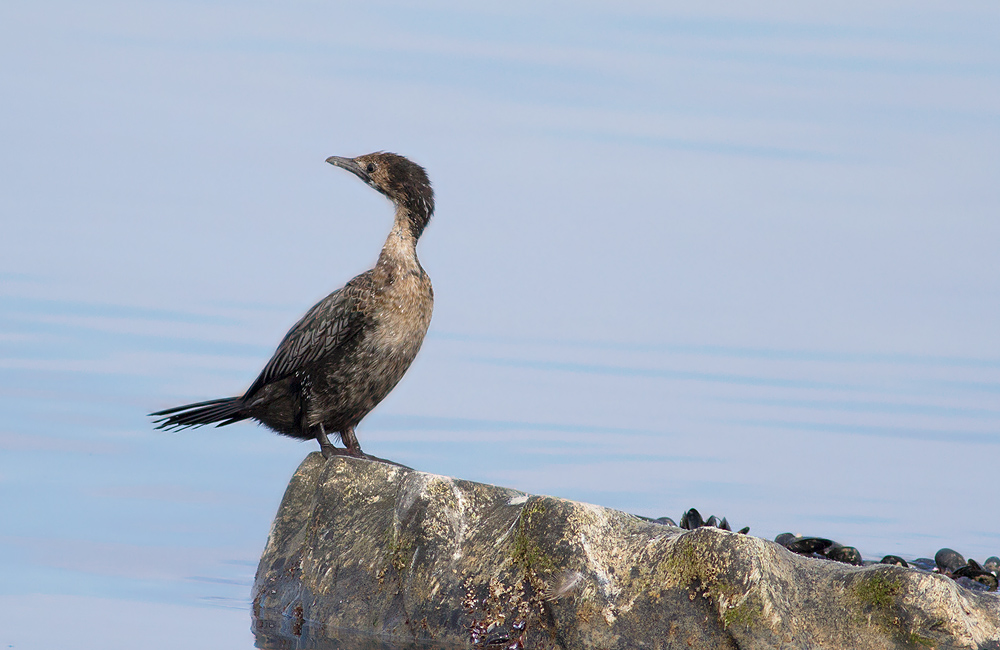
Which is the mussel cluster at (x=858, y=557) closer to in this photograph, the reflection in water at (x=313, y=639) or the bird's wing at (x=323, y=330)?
the reflection in water at (x=313, y=639)

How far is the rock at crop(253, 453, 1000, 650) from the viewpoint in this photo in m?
6.53

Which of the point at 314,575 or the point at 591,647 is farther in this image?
the point at 314,575

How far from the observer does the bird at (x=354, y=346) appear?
8.63 m

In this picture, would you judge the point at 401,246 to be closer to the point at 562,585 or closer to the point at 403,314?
the point at 403,314

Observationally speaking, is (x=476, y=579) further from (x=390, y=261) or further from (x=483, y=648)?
(x=390, y=261)

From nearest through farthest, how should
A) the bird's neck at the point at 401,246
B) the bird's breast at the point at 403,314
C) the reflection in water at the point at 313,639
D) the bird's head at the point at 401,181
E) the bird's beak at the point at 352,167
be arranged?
the reflection in water at the point at 313,639, the bird's breast at the point at 403,314, the bird's neck at the point at 401,246, the bird's head at the point at 401,181, the bird's beak at the point at 352,167

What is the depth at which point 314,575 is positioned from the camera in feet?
25.7

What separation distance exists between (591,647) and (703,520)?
2672 mm

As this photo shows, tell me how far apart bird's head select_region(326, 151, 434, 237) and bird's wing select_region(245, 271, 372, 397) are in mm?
583

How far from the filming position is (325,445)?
870 cm

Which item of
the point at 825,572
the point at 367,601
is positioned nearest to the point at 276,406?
the point at 367,601

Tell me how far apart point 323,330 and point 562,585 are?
270 cm

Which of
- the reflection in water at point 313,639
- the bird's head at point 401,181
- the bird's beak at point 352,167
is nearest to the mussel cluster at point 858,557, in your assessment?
the reflection in water at point 313,639

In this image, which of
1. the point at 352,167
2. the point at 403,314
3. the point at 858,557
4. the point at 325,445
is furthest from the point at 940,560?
the point at 352,167
